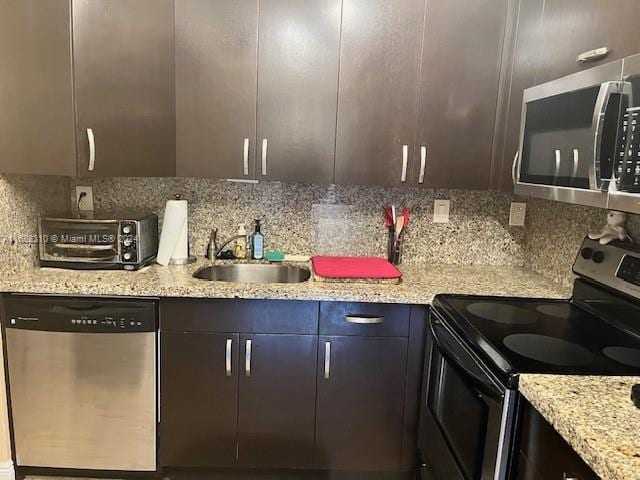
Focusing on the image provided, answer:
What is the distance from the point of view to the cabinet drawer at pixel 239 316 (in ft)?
6.32

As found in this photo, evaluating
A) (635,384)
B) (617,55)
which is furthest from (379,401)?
(617,55)

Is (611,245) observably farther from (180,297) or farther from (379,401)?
(180,297)

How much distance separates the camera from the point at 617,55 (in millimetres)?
1399

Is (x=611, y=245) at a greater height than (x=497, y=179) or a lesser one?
lesser

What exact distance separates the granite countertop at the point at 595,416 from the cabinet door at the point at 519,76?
1.03m

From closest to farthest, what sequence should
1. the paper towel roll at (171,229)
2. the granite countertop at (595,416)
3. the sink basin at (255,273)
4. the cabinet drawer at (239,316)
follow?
the granite countertop at (595,416) → the cabinet drawer at (239,316) → the paper towel roll at (171,229) → the sink basin at (255,273)

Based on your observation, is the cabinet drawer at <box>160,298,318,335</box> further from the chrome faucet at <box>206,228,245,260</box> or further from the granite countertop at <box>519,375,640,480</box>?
the granite countertop at <box>519,375,640,480</box>

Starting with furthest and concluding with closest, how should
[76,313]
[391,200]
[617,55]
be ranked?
1. [391,200]
2. [76,313]
3. [617,55]

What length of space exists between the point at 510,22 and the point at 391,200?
3.01 ft

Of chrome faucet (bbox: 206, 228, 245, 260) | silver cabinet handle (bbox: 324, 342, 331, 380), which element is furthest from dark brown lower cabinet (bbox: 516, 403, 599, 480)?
chrome faucet (bbox: 206, 228, 245, 260)

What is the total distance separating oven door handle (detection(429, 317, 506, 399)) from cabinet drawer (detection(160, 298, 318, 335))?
468 millimetres

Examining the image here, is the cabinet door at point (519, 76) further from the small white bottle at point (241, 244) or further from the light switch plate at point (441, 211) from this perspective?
the small white bottle at point (241, 244)

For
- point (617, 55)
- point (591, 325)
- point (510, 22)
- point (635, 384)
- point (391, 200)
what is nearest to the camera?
point (635, 384)

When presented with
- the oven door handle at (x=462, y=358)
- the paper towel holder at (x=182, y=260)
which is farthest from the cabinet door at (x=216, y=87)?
the oven door handle at (x=462, y=358)
